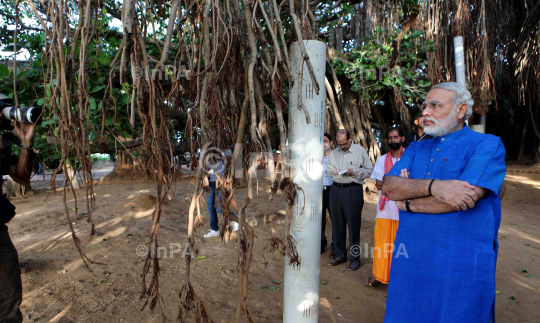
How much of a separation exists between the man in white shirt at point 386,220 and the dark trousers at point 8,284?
3.02 m

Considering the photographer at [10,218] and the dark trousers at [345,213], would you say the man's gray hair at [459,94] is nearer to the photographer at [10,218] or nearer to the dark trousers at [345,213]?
the dark trousers at [345,213]

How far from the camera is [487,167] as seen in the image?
1457mm

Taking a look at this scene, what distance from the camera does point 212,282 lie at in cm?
333

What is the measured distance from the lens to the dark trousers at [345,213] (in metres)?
3.79

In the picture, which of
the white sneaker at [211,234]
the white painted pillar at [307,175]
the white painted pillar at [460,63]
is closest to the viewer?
the white painted pillar at [307,175]

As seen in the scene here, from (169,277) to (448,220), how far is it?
283cm

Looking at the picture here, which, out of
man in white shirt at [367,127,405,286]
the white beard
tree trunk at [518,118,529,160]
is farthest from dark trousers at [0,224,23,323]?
tree trunk at [518,118,529,160]

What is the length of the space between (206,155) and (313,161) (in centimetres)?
61

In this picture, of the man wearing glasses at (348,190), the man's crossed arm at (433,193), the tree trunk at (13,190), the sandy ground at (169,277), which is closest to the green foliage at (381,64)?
the man wearing glasses at (348,190)

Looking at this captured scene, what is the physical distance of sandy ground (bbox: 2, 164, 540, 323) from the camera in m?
2.75

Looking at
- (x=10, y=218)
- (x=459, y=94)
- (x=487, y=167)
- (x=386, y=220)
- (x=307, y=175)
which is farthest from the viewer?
(x=386, y=220)

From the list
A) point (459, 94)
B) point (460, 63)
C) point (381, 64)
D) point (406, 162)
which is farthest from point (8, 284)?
point (381, 64)

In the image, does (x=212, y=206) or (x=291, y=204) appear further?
(x=212, y=206)

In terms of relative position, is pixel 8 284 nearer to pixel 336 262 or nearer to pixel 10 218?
pixel 10 218
